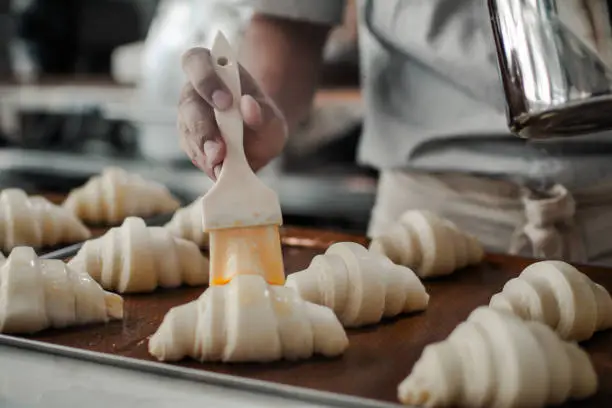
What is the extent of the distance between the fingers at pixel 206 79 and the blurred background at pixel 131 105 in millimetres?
1191

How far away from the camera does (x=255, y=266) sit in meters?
1.20

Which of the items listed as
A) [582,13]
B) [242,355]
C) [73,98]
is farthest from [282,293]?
[73,98]

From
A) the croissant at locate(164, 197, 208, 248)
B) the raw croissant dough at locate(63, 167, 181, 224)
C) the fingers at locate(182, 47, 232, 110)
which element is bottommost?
the croissant at locate(164, 197, 208, 248)

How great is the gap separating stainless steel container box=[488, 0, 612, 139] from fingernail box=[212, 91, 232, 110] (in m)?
0.40

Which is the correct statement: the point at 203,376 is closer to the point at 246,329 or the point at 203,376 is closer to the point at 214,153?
the point at 246,329

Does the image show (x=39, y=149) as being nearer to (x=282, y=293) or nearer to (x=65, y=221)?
(x=65, y=221)

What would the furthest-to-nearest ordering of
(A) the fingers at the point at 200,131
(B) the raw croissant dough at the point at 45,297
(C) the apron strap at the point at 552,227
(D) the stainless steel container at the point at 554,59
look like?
(C) the apron strap at the point at 552,227
(A) the fingers at the point at 200,131
(B) the raw croissant dough at the point at 45,297
(D) the stainless steel container at the point at 554,59

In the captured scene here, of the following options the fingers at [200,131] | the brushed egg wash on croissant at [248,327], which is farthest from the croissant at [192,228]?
the brushed egg wash on croissant at [248,327]

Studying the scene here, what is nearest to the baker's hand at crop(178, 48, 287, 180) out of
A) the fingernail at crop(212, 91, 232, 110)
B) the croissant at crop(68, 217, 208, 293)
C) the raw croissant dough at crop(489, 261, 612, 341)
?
the fingernail at crop(212, 91, 232, 110)

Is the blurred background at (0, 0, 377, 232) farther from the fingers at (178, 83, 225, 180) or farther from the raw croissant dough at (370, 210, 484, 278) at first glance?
the fingers at (178, 83, 225, 180)

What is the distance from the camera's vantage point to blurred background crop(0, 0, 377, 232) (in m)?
2.53

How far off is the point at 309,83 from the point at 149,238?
2.13 ft

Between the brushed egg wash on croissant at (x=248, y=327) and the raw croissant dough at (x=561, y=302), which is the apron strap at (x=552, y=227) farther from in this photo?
the brushed egg wash on croissant at (x=248, y=327)

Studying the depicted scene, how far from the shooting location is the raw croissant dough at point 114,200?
179 cm
